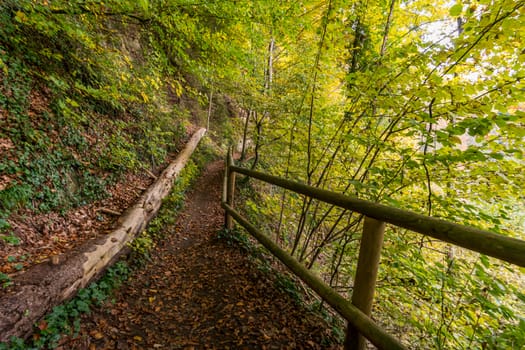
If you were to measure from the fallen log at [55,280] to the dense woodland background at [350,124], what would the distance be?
300mm

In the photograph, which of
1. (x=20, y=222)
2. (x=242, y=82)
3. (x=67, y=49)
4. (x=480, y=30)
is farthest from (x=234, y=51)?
(x=20, y=222)

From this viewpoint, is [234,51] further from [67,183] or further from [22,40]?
[67,183]

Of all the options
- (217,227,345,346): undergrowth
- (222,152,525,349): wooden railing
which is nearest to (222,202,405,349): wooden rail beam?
(222,152,525,349): wooden railing

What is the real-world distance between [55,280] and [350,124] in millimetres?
4168

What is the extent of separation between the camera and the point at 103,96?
18.0 feet

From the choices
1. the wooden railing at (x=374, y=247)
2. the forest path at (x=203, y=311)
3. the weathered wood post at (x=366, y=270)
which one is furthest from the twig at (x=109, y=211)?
the weathered wood post at (x=366, y=270)

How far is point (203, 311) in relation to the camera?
310cm

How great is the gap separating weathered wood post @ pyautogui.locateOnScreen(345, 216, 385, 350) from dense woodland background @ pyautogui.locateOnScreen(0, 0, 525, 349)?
2.12 feet

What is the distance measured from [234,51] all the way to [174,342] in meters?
5.48

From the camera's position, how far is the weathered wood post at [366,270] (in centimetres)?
172

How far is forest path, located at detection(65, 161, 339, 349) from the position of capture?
8.54 feet

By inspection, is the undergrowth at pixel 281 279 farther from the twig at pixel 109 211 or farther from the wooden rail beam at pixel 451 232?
the twig at pixel 109 211

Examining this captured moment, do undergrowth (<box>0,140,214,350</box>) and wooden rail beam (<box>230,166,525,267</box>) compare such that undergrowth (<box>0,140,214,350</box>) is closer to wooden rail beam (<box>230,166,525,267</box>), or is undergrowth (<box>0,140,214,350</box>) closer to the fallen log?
the fallen log

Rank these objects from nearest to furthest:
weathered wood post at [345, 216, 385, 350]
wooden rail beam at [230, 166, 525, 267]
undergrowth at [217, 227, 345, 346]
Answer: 1. wooden rail beam at [230, 166, 525, 267]
2. weathered wood post at [345, 216, 385, 350]
3. undergrowth at [217, 227, 345, 346]
